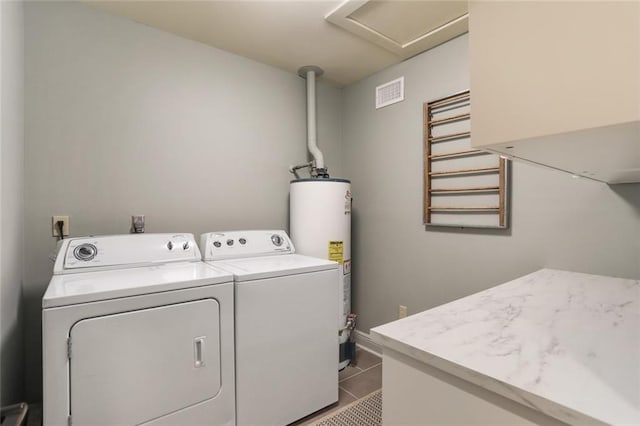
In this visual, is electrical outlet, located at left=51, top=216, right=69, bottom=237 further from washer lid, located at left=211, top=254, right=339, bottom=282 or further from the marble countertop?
the marble countertop

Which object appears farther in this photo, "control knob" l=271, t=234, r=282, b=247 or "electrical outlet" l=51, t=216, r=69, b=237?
"control knob" l=271, t=234, r=282, b=247

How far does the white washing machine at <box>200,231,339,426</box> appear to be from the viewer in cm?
162

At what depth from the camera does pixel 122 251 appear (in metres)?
1.74

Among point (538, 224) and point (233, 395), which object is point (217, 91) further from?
point (538, 224)

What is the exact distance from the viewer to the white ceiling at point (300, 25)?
182cm

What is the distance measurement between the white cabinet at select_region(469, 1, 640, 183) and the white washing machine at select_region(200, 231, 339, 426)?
133 centimetres

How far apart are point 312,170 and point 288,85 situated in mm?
765

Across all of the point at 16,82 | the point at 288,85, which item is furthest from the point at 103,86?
the point at 288,85

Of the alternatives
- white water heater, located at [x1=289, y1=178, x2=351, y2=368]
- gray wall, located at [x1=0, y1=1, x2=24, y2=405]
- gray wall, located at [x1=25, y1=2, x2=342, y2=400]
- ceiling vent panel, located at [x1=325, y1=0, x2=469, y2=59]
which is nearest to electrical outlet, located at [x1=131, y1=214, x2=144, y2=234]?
gray wall, located at [x1=25, y1=2, x2=342, y2=400]

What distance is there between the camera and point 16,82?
153 centimetres

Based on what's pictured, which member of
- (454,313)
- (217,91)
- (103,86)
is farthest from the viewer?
(217,91)

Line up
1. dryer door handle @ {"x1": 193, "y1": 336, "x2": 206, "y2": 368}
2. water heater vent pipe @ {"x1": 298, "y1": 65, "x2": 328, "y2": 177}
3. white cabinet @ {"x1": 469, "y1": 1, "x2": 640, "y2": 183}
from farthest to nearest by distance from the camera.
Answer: water heater vent pipe @ {"x1": 298, "y1": 65, "x2": 328, "y2": 177} → dryer door handle @ {"x1": 193, "y1": 336, "x2": 206, "y2": 368} → white cabinet @ {"x1": 469, "y1": 1, "x2": 640, "y2": 183}

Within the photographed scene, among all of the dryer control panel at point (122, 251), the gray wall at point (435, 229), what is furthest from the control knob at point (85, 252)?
the gray wall at point (435, 229)

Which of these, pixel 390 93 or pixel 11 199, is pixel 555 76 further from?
pixel 390 93
